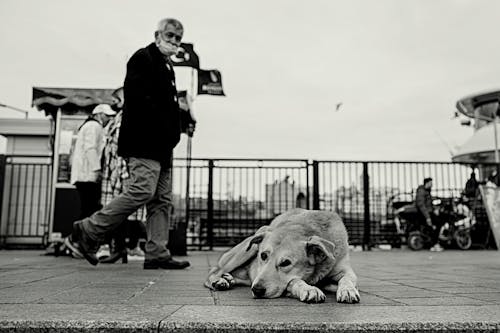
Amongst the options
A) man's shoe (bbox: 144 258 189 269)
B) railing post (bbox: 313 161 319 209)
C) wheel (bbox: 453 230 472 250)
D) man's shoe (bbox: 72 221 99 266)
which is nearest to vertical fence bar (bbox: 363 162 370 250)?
railing post (bbox: 313 161 319 209)

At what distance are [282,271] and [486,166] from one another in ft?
→ 38.8

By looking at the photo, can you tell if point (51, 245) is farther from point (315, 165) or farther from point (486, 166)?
point (486, 166)

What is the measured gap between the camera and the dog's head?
3.05 metres

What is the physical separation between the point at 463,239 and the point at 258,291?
36.6 feet

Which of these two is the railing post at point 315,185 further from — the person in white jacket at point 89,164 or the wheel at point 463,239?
the person in white jacket at point 89,164

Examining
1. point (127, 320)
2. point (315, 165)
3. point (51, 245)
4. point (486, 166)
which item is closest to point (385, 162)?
point (315, 165)

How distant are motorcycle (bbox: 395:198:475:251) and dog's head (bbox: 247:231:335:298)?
10194mm

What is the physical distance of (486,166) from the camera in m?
13.2

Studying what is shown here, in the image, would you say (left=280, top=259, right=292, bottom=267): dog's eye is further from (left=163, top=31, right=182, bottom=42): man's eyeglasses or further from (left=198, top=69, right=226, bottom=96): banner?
(left=198, top=69, right=226, bottom=96): banner

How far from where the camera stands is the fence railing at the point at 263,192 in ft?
37.3

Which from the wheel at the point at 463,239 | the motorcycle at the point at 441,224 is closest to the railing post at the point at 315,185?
the motorcycle at the point at 441,224

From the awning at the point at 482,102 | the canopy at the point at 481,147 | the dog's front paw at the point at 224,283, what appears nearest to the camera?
the dog's front paw at the point at 224,283

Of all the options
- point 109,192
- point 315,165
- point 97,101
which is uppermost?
point 97,101

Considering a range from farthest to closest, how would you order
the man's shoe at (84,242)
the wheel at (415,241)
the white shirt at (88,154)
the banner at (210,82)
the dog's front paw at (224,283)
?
the wheel at (415,241), the banner at (210,82), the white shirt at (88,154), the man's shoe at (84,242), the dog's front paw at (224,283)
